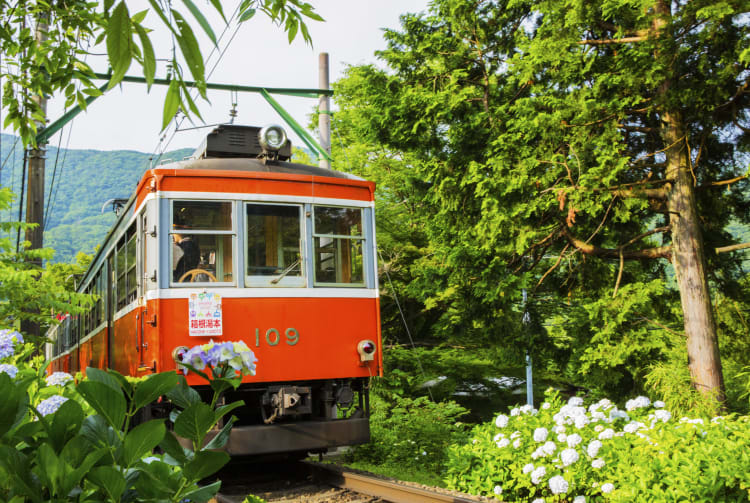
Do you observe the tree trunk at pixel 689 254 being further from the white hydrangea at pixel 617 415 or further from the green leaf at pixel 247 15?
the green leaf at pixel 247 15

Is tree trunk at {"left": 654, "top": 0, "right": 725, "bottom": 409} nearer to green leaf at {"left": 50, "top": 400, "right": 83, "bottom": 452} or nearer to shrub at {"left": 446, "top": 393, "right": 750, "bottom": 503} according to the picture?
shrub at {"left": 446, "top": 393, "right": 750, "bottom": 503}

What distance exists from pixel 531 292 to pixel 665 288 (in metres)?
2.01

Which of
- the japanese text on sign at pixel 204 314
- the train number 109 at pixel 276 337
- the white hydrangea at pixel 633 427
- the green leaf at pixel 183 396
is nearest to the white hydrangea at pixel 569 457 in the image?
the white hydrangea at pixel 633 427

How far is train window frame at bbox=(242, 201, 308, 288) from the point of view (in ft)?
22.6

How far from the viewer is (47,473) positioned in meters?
1.39

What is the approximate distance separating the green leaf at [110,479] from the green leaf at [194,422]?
0.65 feet

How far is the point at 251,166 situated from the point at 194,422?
5.85 meters

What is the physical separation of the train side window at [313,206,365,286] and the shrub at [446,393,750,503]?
2.08 metres

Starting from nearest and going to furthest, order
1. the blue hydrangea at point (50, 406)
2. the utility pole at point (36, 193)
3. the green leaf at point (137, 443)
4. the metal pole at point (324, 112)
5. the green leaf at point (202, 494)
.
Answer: the green leaf at point (137, 443) → the green leaf at point (202, 494) → the blue hydrangea at point (50, 406) → the metal pole at point (324, 112) → the utility pole at point (36, 193)

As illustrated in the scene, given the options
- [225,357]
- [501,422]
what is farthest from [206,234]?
[225,357]

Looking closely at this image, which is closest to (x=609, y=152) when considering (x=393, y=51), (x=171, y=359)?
(x=393, y=51)

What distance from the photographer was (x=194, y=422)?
1605mm

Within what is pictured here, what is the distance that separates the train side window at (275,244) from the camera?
697cm

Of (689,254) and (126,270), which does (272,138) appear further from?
(689,254)
